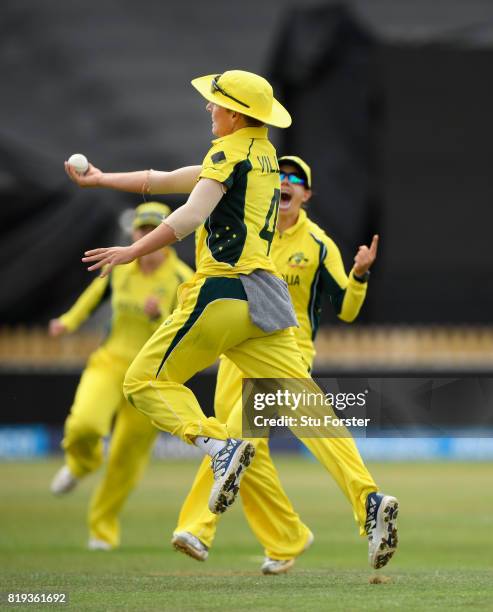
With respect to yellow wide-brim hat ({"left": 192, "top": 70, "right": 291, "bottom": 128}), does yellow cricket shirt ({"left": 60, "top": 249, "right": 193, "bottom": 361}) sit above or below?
above

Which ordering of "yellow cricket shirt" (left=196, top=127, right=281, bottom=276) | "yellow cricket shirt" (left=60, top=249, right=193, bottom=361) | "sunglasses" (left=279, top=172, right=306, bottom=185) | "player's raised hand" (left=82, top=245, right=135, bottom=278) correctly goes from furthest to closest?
"yellow cricket shirt" (left=60, top=249, right=193, bottom=361), "sunglasses" (left=279, top=172, right=306, bottom=185), "yellow cricket shirt" (left=196, top=127, right=281, bottom=276), "player's raised hand" (left=82, top=245, right=135, bottom=278)

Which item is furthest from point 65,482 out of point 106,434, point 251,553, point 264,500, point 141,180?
point 141,180

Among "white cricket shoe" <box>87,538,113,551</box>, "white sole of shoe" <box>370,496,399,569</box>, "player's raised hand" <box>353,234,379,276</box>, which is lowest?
"white sole of shoe" <box>370,496,399,569</box>

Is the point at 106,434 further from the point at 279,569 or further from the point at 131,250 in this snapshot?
the point at 131,250

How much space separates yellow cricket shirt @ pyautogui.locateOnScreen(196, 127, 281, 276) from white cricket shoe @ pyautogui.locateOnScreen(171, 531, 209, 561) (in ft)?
4.79

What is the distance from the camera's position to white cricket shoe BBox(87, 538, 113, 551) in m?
9.64

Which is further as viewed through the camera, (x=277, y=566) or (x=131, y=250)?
(x=277, y=566)

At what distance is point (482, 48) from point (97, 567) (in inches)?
467

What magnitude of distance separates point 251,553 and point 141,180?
329 cm

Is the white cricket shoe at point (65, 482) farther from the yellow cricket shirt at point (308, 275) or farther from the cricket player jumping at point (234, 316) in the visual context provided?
the cricket player jumping at point (234, 316)

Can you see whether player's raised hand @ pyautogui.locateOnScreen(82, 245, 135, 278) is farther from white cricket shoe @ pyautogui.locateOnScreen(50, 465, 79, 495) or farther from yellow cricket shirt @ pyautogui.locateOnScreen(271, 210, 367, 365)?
white cricket shoe @ pyautogui.locateOnScreen(50, 465, 79, 495)

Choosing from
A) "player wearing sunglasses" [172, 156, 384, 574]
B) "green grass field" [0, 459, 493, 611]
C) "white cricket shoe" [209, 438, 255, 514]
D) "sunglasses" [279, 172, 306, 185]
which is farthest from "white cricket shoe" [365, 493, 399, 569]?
"sunglasses" [279, 172, 306, 185]

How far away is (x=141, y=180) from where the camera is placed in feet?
22.7

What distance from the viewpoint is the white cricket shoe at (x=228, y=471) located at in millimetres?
6426
